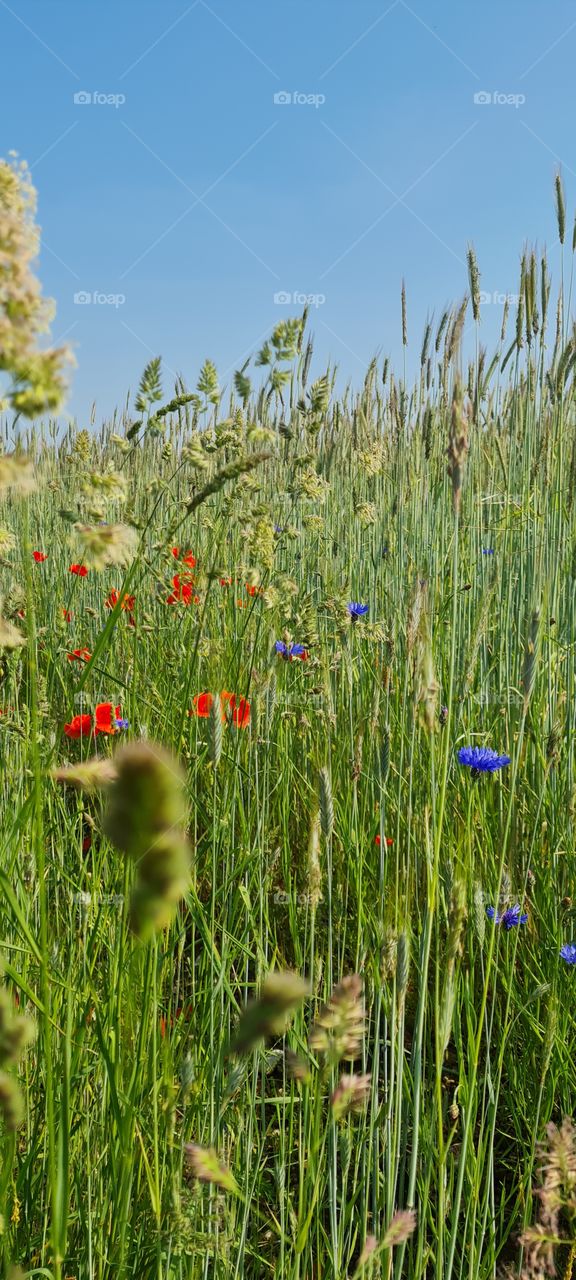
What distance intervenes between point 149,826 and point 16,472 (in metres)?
0.23

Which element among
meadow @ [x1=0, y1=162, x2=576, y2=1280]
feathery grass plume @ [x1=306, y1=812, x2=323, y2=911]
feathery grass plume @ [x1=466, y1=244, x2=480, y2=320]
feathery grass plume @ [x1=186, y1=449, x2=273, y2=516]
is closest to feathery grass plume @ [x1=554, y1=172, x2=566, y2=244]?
meadow @ [x1=0, y1=162, x2=576, y2=1280]

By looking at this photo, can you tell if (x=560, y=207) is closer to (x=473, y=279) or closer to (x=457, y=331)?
(x=473, y=279)

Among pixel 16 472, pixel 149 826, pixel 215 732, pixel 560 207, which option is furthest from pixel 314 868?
pixel 560 207

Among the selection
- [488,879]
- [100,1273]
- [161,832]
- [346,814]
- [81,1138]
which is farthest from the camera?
[488,879]

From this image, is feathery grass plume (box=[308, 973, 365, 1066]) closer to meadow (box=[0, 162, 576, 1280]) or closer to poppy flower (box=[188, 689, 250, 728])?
meadow (box=[0, 162, 576, 1280])

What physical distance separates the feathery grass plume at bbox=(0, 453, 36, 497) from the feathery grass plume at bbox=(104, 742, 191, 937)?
0.69 feet

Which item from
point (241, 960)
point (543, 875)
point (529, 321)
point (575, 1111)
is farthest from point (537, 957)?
point (529, 321)

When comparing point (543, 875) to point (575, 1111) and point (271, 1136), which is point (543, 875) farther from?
point (271, 1136)

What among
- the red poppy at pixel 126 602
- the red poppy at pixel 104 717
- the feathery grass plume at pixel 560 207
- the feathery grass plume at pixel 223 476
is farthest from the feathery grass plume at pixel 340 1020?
the feathery grass plume at pixel 560 207

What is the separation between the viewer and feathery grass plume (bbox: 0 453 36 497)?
37 centimetres

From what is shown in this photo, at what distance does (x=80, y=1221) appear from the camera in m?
0.86

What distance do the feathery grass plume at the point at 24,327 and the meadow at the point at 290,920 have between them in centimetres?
3

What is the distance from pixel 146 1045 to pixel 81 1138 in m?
0.18

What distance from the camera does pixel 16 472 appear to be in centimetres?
38
